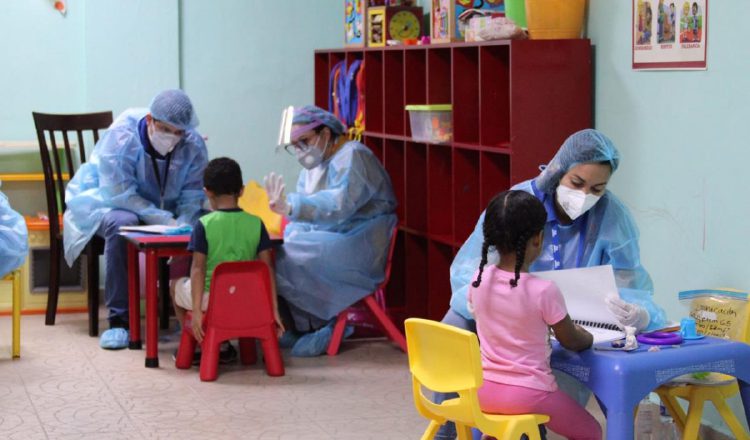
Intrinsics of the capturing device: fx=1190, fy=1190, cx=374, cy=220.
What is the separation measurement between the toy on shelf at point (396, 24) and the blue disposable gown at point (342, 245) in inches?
28.0

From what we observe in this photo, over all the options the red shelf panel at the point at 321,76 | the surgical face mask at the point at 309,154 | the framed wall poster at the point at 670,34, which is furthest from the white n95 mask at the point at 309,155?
the framed wall poster at the point at 670,34

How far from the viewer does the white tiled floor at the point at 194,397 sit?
13.2 ft

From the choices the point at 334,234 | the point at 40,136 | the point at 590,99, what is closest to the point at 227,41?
the point at 40,136

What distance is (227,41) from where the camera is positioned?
669 centimetres

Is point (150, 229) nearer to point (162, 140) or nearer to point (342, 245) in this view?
point (162, 140)

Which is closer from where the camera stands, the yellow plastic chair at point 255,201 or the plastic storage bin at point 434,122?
the plastic storage bin at point 434,122

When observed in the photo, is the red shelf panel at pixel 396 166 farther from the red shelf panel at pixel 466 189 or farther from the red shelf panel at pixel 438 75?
the red shelf panel at pixel 466 189

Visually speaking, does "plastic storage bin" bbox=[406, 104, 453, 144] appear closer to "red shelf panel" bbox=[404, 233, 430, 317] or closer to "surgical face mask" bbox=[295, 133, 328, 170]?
"surgical face mask" bbox=[295, 133, 328, 170]

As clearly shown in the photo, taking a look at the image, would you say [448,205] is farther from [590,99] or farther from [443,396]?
[443,396]

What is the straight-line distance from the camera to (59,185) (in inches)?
234

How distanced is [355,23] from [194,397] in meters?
2.41

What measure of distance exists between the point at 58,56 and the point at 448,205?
246 centimetres

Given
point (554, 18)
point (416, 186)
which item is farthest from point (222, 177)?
point (554, 18)

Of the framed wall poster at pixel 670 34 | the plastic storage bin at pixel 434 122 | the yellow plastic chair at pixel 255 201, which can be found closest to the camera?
the framed wall poster at pixel 670 34
